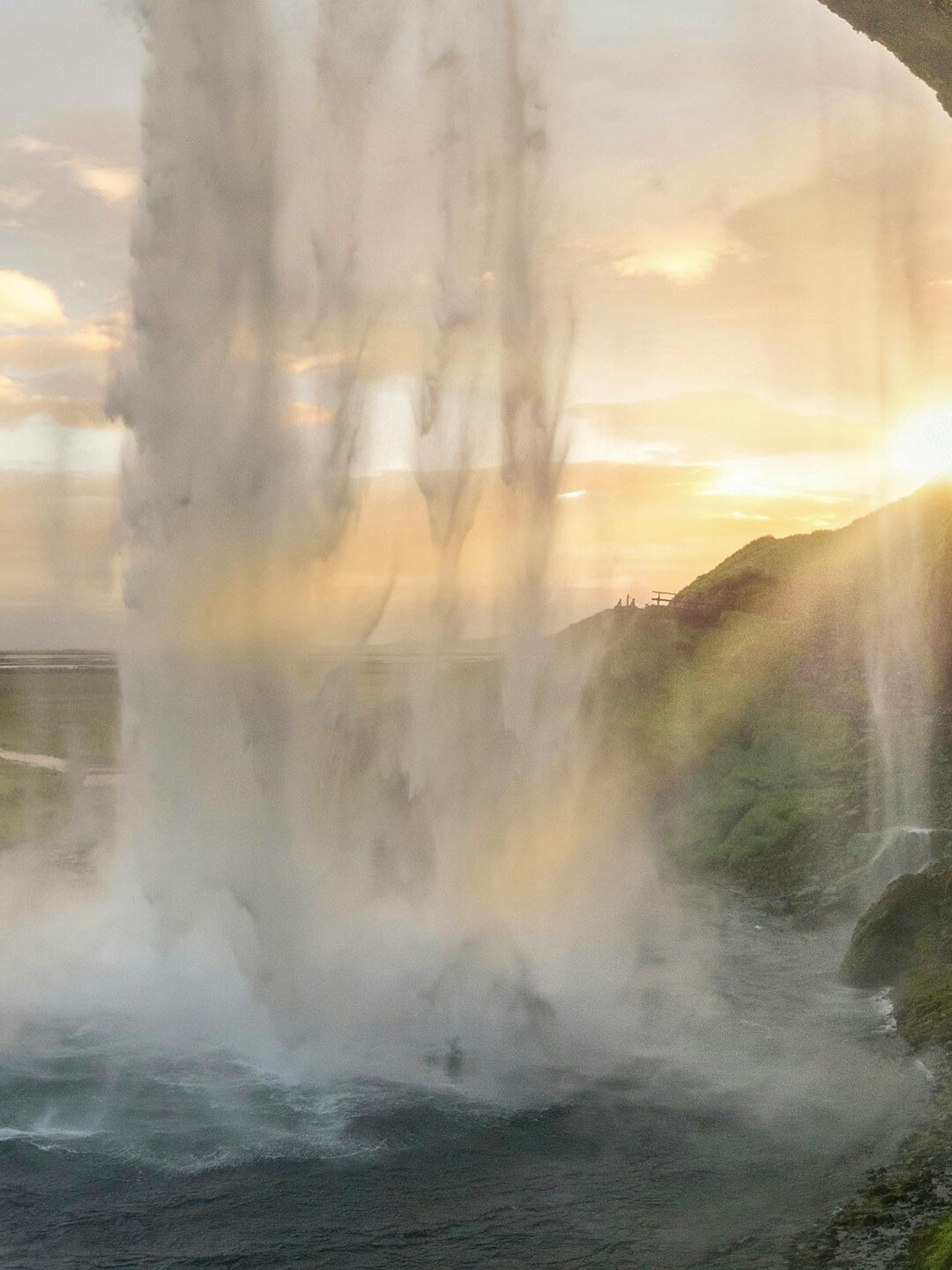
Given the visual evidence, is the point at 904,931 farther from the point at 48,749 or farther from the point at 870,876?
the point at 48,749

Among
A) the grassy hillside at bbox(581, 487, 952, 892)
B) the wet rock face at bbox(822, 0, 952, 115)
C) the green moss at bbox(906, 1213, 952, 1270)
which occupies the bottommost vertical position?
the green moss at bbox(906, 1213, 952, 1270)

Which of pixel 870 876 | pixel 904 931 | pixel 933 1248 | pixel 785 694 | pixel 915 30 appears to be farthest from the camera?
pixel 785 694

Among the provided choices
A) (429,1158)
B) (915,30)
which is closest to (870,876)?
(429,1158)

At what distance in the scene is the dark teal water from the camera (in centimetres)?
1636

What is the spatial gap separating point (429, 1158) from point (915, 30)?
21.5 m

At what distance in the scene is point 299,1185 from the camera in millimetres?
17875

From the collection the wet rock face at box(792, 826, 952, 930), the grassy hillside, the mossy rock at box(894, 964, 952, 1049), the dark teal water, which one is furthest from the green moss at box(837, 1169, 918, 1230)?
the grassy hillside

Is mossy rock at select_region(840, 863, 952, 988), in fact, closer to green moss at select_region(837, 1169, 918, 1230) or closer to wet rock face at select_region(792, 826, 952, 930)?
wet rock face at select_region(792, 826, 952, 930)

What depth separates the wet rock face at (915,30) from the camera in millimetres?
21453

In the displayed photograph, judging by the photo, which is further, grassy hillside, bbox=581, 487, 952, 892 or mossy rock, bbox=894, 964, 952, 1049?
grassy hillside, bbox=581, 487, 952, 892

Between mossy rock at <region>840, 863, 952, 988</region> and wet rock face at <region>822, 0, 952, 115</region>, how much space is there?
17649 mm

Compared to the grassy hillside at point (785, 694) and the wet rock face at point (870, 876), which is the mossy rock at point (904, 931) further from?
the grassy hillside at point (785, 694)

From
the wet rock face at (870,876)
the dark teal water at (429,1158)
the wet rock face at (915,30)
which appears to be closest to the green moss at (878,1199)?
the dark teal water at (429,1158)

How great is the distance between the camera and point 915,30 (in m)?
22.4
